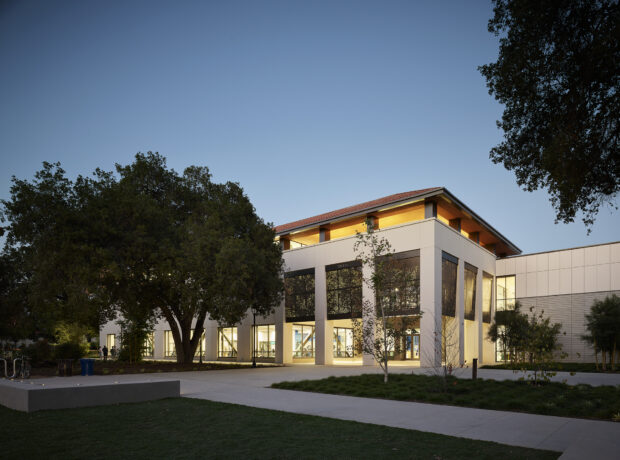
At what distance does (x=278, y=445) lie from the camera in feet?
22.9

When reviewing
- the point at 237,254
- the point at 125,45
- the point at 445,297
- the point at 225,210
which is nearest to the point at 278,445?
the point at 237,254

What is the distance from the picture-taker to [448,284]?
3062 centimetres

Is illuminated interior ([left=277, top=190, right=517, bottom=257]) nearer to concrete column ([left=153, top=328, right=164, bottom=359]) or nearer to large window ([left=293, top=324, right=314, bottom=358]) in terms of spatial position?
large window ([left=293, top=324, right=314, bottom=358])

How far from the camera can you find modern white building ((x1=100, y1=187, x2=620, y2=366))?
29.1 m

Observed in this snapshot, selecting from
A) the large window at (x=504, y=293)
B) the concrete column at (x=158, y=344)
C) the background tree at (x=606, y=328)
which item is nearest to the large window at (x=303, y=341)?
the large window at (x=504, y=293)

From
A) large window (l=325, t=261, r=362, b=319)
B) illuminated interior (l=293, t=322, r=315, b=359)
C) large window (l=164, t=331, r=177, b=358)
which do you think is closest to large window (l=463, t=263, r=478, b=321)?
large window (l=325, t=261, r=362, b=319)

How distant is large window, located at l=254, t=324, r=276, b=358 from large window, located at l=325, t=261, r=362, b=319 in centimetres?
762

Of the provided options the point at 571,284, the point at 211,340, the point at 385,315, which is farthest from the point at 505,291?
the point at 211,340

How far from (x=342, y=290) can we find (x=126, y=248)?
14951mm

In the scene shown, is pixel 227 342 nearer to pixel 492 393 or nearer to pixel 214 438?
pixel 492 393

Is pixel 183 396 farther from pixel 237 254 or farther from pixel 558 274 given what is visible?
pixel 558 274

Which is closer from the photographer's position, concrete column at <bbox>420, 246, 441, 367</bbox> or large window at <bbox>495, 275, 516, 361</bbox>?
concrete column at <bbox>420, 246, 441, 367</bbox>

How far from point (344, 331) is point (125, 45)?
27.5 meters

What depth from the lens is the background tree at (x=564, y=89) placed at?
30.0ft
